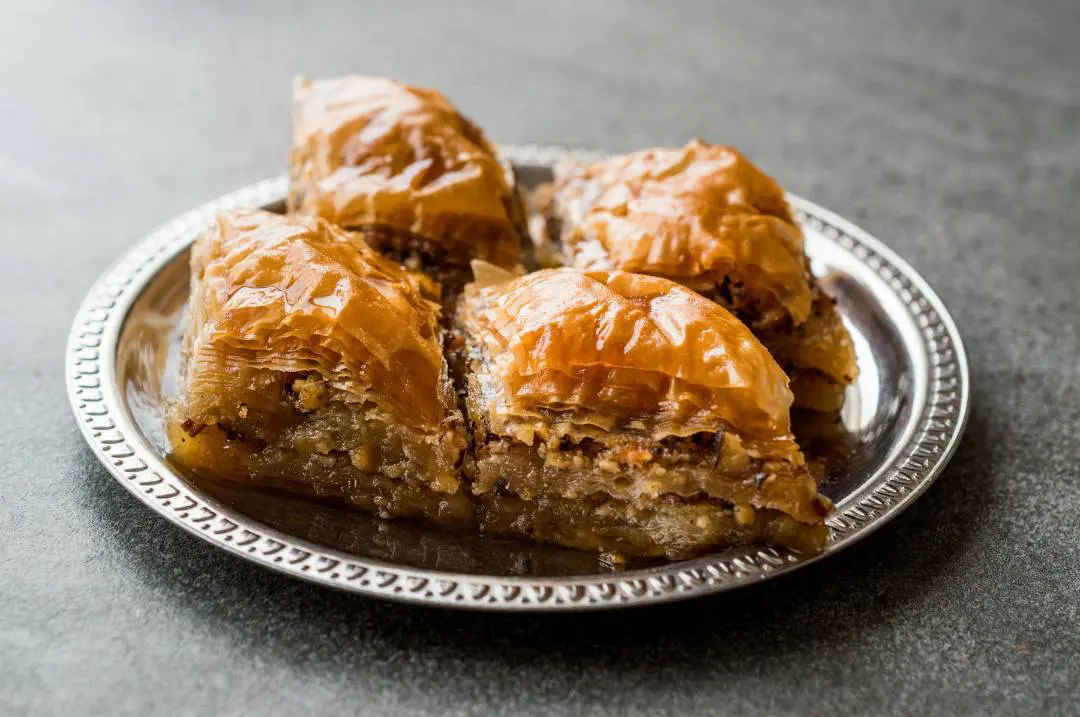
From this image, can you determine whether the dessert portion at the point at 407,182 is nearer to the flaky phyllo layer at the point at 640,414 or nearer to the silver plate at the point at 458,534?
the silver plate at the point at 458,534

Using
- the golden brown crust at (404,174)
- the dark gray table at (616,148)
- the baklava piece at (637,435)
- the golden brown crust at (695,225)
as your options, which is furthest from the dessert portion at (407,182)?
the dark gray table at (616,148)

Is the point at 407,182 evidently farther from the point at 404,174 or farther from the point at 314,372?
the point at 314,372

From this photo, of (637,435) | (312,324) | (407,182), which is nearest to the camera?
(637,435)

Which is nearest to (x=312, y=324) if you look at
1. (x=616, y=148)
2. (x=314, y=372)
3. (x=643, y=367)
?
(x=314, y=372)

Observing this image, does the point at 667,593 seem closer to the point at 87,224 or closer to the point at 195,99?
the point at 87,224

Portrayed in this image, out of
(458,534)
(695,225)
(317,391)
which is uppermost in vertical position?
(695,225)

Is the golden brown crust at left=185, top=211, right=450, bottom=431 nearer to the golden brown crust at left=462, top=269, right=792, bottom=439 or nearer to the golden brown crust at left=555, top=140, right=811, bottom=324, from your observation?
the golden brown crust at left=462, top=269, right=792, bottom=439

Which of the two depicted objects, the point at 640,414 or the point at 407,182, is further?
the point at 407,182
